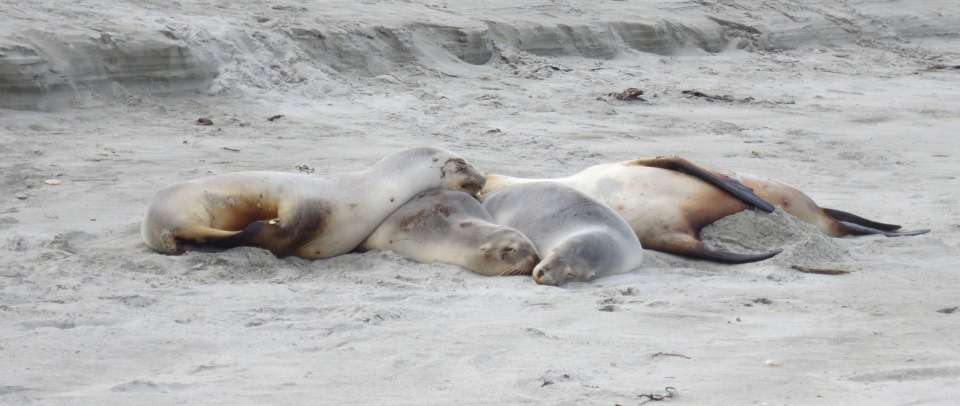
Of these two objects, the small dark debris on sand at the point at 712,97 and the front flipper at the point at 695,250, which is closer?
the front flipper at the point at 695,250

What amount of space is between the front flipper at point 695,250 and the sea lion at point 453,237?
2.48 feet

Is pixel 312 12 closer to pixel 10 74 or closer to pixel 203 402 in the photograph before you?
pixel 10 74

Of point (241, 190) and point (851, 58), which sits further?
point (851, 58)

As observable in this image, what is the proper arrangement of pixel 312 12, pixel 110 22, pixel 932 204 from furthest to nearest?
1. pixel 312 12
2. pixel 110 22
3. pixel 932 204

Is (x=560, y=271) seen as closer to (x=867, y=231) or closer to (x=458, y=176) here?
(x=458, y=176)

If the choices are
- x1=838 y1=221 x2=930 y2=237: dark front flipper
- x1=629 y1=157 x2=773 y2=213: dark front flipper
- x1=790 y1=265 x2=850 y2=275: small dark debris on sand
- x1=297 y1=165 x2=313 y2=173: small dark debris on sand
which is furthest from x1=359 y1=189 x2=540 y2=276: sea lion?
x1=838 y1=221 x2=930 y2=237: dark front flipper

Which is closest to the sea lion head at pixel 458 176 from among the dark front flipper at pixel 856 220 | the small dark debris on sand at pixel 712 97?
the dark front flipper at pixel 856 220

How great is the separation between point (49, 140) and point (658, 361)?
5042 millimetres

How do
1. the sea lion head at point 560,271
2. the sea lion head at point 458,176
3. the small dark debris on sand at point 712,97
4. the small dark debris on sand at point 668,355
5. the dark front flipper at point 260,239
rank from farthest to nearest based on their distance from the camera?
the small dark debris on sand at point 712,97
the sea lion head at point 458,176
the dark front flipper at point 260,239
the sea lion head at point 560,271
the small dark debris on sand at point 668,355

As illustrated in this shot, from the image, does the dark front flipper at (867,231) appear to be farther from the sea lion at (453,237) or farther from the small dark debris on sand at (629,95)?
the small dark debris on sand at (629,95)

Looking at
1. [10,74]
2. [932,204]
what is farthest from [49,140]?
[932,204]

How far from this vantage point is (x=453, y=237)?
579cm

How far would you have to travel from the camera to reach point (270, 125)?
866 cm

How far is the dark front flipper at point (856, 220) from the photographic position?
21.7 feet
